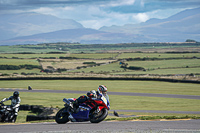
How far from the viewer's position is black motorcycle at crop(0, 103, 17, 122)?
759 inches

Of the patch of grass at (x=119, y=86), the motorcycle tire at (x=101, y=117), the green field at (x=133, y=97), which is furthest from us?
the patch of grass at (x=119, y=86)

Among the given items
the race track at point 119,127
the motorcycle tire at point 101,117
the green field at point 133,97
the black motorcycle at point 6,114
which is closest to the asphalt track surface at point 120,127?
the race track at point 119,127

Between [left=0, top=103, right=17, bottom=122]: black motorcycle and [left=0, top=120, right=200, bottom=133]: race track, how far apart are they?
3.32 metres

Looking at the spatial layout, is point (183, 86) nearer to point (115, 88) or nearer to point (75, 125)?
point (115, 88)

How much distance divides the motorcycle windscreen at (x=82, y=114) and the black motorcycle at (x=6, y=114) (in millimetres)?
5221

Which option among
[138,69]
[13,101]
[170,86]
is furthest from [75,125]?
[138,69]

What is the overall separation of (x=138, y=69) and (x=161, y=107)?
2554 inches

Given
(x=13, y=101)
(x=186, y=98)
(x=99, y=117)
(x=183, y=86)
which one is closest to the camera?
(x=99, y=117)

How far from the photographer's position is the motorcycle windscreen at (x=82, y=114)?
16.1 meters

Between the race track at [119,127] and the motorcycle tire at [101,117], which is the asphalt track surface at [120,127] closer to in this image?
the race track at [119,127]

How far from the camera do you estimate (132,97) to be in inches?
1778

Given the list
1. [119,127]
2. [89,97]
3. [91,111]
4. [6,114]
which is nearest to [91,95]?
[89,97]

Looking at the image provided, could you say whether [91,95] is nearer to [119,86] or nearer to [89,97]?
[89,97]

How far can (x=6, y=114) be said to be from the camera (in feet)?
63.6
